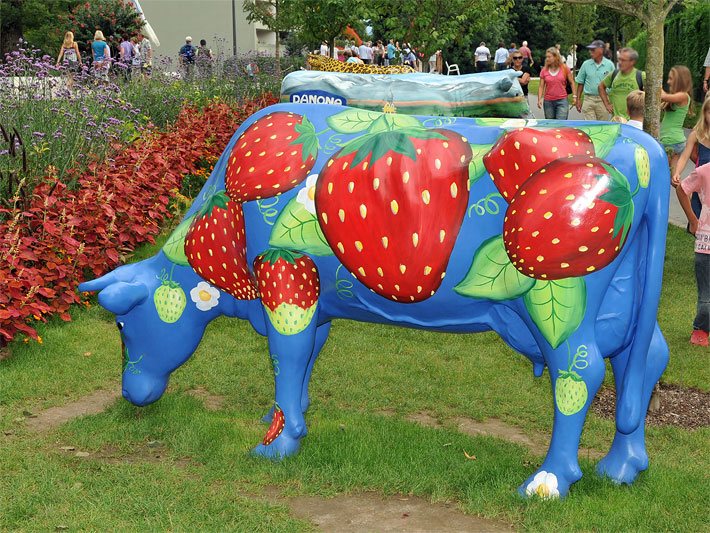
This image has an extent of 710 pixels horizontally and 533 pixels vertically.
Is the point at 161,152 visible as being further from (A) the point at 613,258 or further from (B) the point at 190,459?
(A) the point at 613,258

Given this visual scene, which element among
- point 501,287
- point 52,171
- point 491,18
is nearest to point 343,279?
point 501,287

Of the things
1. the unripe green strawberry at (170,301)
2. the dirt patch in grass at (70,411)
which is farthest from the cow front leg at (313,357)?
the dirt patch in grass at (70,411)

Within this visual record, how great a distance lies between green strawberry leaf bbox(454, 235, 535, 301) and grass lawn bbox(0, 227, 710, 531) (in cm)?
93

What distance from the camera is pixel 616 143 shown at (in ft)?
12.3

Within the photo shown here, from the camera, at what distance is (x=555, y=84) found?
46.8 ft

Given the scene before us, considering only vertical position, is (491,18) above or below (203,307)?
above

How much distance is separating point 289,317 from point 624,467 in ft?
5.57

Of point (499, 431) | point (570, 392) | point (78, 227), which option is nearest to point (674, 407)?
point (499, 431)

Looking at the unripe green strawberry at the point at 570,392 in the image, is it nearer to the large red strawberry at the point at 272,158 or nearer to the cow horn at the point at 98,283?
the large red strawberry at the point at 272,158

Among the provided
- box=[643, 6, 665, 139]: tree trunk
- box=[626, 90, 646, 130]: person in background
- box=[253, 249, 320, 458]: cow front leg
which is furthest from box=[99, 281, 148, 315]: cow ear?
box=[626, 90, 646, 130]: person in background

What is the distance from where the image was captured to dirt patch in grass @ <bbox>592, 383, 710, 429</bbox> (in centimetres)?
516

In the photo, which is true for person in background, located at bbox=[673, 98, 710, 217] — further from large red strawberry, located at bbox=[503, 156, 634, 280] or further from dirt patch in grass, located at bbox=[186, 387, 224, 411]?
dirt patch in grass, located at bbox=[186, 387, 224, 411]

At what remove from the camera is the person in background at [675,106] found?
8.62 meters

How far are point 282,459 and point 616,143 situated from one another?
2140 millimetres
